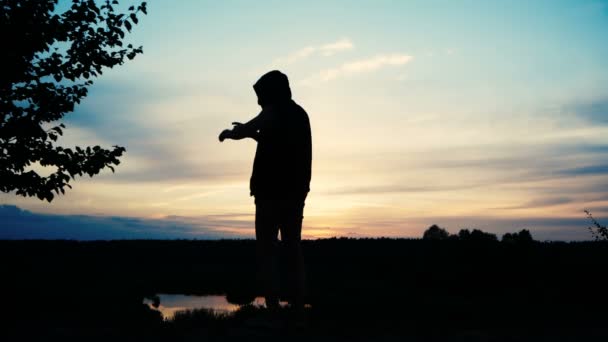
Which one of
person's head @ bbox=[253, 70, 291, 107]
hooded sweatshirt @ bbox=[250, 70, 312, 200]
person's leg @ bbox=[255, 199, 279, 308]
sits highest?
person's head @ bbox=[253, 70, 291, 107]

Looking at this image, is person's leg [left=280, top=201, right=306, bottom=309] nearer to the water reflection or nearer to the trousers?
the trousers

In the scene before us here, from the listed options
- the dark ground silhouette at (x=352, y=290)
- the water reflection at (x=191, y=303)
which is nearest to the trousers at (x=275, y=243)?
the dark ground silhouette at (x=352, y=290)

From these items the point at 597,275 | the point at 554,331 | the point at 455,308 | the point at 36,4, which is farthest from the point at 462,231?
the point at 36,4

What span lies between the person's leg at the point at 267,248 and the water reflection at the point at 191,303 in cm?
137

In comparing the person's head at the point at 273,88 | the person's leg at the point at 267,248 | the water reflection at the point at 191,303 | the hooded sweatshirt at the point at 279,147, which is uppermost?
the person's head at the point at 273,88

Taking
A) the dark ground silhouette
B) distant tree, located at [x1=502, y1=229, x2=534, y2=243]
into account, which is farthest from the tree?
distant tree, located at [x1=502, y1=229, x2=534, y2=243]

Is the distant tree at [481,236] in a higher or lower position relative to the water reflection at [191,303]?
higher

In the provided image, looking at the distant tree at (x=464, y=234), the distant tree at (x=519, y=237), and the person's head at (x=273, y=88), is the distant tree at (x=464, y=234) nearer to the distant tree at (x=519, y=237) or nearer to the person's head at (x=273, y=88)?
the distant tree at (x=519, y=237)

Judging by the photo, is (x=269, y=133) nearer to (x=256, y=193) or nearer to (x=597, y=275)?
(x=256, y=193)

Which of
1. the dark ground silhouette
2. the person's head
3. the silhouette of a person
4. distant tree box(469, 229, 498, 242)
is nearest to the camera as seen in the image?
the dark ground silhouette

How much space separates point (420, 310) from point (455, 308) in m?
0.51

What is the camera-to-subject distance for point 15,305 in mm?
7672

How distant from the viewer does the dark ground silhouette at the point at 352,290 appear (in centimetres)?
592

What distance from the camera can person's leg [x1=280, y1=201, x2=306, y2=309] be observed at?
6223mm
